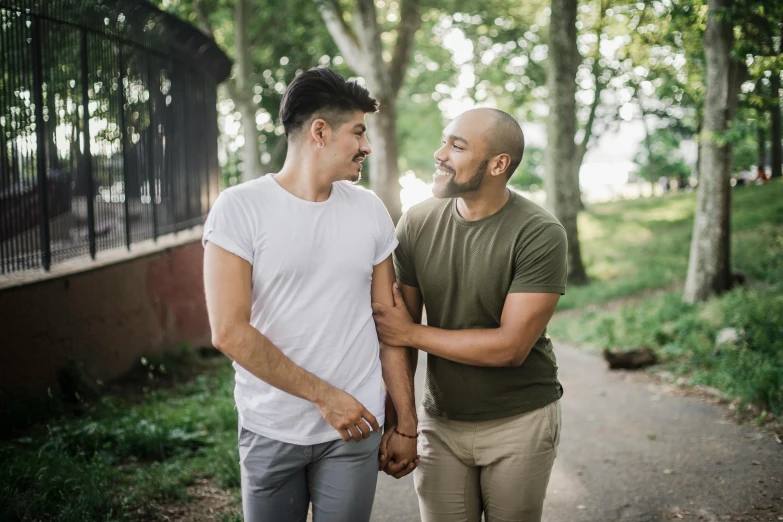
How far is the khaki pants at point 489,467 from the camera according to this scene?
9.74 ft

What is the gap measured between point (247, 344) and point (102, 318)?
508 centimetres

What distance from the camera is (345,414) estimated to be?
2572mm

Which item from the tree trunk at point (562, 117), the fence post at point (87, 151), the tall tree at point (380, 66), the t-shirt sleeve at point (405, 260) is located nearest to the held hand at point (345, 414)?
the t-shirt sleeve at point (405, 260)

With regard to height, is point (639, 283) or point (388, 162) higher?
point (388, 162)

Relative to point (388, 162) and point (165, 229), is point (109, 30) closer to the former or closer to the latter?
point (165, 229)

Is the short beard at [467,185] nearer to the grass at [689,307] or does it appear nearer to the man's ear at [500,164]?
the man's ear at [500,164]

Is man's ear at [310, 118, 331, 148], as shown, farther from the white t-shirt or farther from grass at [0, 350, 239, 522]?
grass at [0, 350, 239, 522]

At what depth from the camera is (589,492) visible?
5.01 metres

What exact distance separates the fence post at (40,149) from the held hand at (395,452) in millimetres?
4803

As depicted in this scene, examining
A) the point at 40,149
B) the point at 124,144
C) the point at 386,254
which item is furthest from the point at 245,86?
the point at 386,254

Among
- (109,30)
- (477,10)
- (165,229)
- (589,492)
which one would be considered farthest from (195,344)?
(477,10)

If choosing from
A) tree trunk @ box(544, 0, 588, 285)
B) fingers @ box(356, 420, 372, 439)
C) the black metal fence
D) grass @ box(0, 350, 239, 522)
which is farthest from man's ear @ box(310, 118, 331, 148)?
tree trunk @ box(544, 0, 588, 285)

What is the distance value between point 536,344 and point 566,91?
476 inches

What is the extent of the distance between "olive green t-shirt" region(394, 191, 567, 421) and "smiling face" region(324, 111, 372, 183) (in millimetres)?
536
